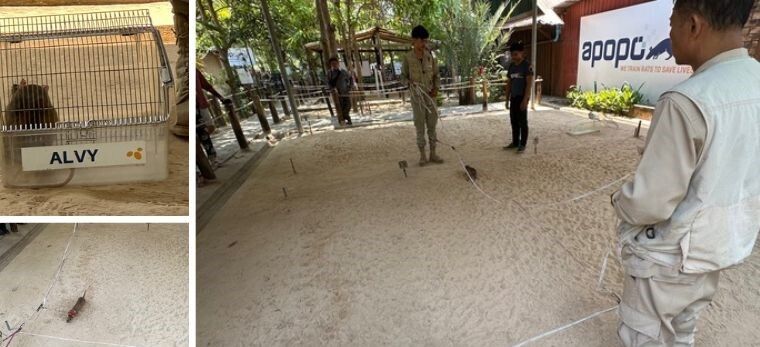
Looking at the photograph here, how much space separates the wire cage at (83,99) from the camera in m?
1.28

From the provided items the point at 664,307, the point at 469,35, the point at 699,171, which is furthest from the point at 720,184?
the point at 469,35

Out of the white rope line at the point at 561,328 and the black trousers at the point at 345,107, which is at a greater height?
the black trousers at the point at 345,107

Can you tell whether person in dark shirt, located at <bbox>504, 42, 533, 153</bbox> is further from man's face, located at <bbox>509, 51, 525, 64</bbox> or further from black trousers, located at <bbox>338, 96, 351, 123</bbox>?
black trousers, located at <bbox>338, 96, 351, 123</bbox>

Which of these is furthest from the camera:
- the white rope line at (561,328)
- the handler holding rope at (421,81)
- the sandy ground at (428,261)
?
the handler holding rope at (421,81)

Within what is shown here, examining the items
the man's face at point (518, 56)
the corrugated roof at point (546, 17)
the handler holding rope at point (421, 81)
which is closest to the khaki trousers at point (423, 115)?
the handler holding rope at point (421, 81)

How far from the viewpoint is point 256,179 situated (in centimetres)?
439

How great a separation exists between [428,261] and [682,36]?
1.65m

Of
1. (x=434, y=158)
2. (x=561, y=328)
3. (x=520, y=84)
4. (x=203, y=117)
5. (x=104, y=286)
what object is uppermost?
(x=520, y=84)

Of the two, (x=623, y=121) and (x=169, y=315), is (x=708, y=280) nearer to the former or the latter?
(x=169, y=315)

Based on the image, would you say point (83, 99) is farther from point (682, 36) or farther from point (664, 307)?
point (664, 307)

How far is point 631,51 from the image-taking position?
6.56m

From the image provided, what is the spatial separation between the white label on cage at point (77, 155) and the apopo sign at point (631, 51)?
673 cm

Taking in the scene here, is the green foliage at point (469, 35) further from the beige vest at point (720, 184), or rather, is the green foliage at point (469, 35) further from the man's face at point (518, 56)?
the beige vest at point (720, 184)

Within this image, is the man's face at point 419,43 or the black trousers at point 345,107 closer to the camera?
the man's face at point 419,43
